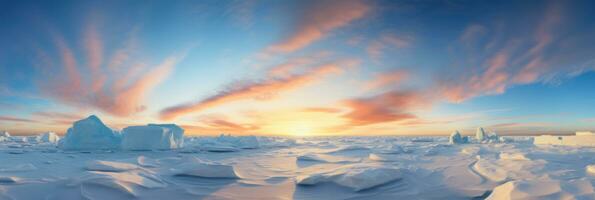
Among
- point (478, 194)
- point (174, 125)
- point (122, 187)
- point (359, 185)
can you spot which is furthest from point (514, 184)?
point (174, 125)

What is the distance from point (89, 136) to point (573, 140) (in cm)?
3142

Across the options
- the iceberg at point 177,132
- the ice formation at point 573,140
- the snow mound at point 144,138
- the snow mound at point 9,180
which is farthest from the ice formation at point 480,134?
the snow mound at point 9,180

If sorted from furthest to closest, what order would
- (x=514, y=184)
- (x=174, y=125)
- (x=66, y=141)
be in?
1. (x=174, y=125)
2. (x=66, y=141)
3. (x=514, y=184)

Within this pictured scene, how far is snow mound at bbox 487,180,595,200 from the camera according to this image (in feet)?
15.9

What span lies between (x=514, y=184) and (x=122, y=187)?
22.6 ft

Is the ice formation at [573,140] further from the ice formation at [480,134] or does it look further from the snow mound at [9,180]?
the snow mound at [9,180]

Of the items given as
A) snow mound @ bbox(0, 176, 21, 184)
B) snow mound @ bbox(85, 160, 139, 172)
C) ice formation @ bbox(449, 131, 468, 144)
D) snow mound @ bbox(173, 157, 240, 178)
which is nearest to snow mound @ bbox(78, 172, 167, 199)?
snow mound @ bbox(173, 157, 240, 178)

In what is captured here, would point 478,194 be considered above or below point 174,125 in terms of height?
below

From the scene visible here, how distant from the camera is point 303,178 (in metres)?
7.70

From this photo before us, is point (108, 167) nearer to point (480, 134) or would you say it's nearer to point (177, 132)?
point (177, 132)

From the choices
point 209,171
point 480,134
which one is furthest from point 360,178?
point 480,134

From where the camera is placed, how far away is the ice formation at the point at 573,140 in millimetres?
20748

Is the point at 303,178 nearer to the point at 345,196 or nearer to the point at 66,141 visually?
the point at 345,196

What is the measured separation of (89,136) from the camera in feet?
69.8
